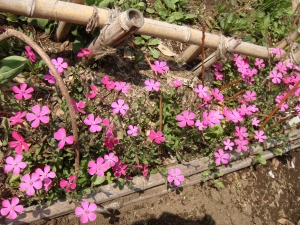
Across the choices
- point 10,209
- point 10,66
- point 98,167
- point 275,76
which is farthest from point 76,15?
point 275,76

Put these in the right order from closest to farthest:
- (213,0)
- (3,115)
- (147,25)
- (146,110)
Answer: (3,115), (147,25), (146,110), (213,0)

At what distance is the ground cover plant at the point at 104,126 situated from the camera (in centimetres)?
168

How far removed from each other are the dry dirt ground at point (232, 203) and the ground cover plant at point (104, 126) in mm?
221

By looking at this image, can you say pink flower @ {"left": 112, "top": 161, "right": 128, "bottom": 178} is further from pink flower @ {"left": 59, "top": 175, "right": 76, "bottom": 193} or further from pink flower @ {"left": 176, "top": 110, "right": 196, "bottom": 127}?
pink flower @ {"left": 176, "top": 110, "right": 196, "bottom": 127}

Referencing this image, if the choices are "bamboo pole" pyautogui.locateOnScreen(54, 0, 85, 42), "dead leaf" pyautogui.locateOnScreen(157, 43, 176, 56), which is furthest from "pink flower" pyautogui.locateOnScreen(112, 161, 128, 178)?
"dead leaf" pyautogui.locateOnScreen(157, 43, 176, 56)

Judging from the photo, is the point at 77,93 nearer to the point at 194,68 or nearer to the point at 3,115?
the point at 3,115

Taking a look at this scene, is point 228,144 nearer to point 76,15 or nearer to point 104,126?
point 104,126

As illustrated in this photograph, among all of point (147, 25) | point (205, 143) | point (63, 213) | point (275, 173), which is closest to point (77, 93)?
point (147, 25)

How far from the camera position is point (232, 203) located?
7.91 ft

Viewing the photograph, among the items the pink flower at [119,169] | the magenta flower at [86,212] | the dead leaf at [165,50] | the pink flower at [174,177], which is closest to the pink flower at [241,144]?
the pink flower at [174,177]

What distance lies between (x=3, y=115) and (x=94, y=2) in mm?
1185

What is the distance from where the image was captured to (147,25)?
2.07 meters

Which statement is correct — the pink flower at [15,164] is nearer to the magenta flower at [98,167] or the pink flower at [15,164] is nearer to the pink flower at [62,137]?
the pink flower at [62,137]

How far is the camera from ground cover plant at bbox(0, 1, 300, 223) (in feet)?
5.50
